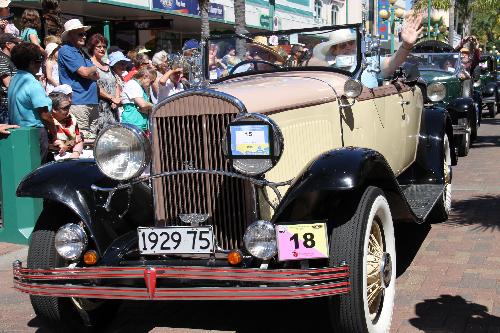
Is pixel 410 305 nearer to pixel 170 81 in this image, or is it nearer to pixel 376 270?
pixel 376 270

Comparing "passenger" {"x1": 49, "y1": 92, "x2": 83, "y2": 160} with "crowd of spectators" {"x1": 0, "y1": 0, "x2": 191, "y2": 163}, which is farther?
"passenger" {"x1": 49, "y1": 92, "x2": 83, "y2": 160}

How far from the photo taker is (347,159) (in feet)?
11.8

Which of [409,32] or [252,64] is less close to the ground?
[409,32]

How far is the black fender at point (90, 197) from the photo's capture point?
3799 mm

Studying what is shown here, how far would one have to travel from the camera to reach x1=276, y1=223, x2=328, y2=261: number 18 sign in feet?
10.9

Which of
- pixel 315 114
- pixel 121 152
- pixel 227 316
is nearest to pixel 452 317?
pixel 227 316

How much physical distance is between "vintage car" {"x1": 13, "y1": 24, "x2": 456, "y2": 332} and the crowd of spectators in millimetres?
1561

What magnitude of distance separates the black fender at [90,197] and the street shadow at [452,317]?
1743 mm

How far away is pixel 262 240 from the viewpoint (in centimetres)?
337

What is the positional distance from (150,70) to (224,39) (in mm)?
2547

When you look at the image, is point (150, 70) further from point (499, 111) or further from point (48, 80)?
point (499, 111)

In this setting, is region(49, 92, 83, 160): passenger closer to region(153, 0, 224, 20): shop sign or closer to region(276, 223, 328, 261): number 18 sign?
region(276, 223, 328, 261): number 18 sign

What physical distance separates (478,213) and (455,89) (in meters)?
5.96

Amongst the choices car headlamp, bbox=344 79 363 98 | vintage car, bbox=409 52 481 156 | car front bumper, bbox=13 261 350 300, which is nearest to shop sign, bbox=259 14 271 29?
vintage car, bbox=409 52 481 156
